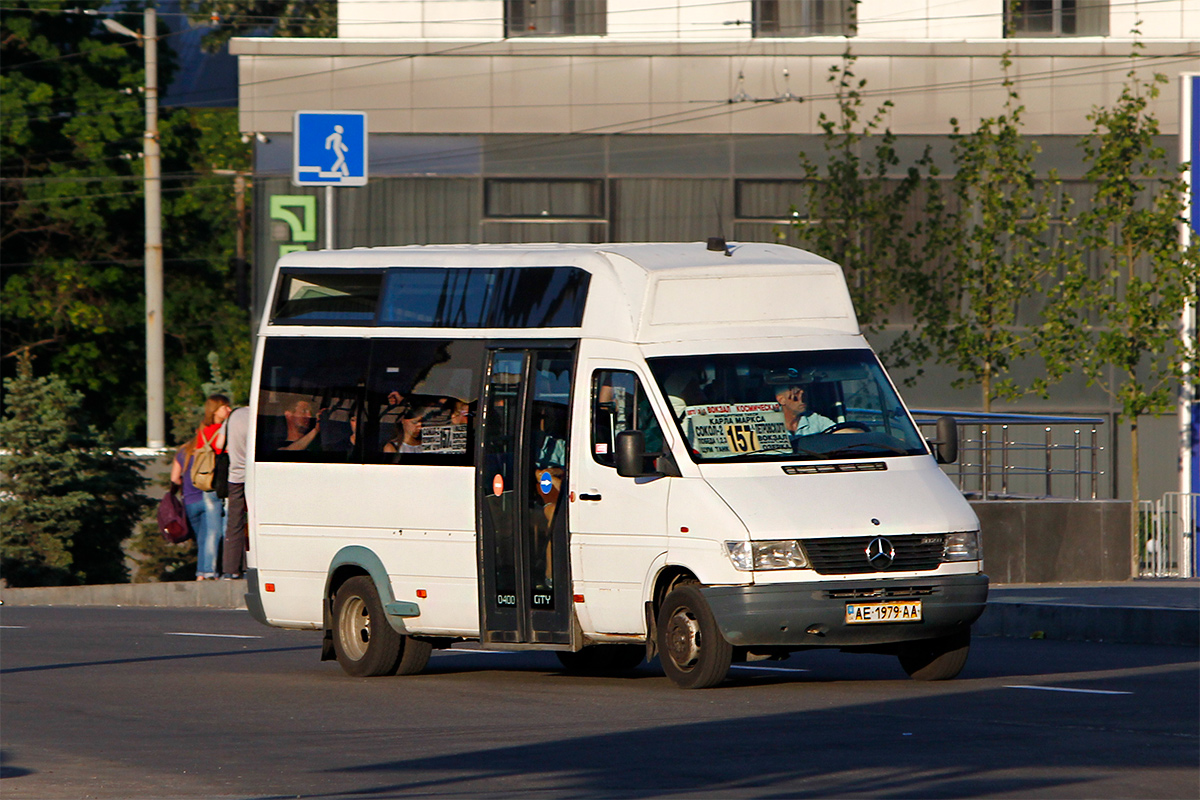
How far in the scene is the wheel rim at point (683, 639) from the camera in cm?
1200

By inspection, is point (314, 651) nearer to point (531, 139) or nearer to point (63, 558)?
point (63, 558)

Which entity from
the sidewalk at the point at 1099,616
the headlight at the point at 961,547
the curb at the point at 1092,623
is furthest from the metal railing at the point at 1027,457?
the headlight at the point at 961,547

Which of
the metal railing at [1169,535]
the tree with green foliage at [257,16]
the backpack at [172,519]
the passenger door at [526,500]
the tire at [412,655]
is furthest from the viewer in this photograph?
the tree with green foliage at [257,16]

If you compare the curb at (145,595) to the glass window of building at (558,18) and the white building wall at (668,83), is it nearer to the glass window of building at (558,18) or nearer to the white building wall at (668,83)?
the white building wall at (668,83)

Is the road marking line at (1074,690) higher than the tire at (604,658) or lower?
higher

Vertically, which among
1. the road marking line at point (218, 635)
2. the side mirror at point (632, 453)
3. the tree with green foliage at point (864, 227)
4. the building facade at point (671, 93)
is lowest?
the road marking line at point (218, 635)

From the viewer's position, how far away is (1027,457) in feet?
71.4

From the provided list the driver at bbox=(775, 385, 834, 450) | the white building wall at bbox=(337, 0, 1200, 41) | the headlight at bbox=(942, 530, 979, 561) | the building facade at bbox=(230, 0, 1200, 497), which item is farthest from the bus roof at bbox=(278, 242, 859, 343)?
the white building wall at bbox=(337, 0, 1200, 41)

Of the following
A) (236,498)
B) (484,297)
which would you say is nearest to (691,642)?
(484,297)

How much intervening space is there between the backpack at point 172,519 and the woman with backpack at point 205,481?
97mm

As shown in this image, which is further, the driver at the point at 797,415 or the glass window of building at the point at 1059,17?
the glass window of building at the point at 1059,17

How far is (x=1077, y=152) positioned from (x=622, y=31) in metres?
7.91

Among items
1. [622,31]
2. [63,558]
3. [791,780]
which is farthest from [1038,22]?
[791,780]

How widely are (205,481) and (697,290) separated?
925cm
